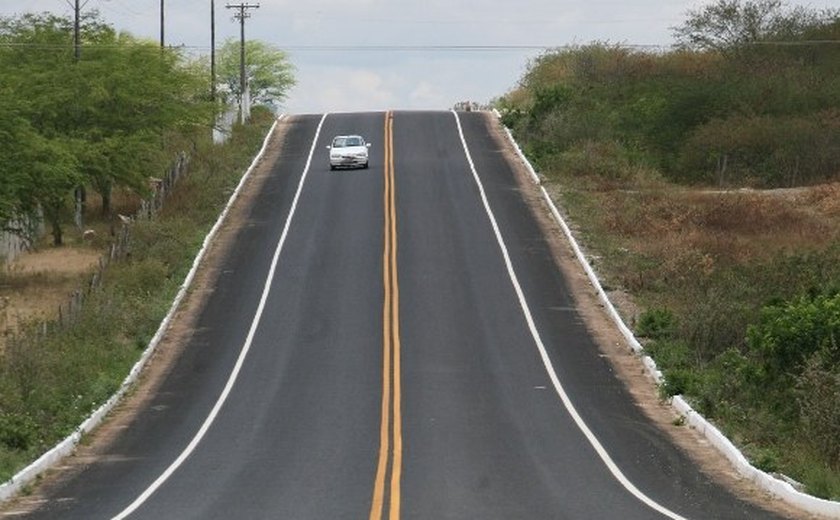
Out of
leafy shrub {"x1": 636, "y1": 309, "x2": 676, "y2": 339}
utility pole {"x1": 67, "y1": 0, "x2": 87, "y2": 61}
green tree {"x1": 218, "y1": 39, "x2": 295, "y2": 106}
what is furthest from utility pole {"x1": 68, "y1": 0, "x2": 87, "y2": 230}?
green tree {"x1": 218, "y1": 39, "x2": 295, "y2": 106}

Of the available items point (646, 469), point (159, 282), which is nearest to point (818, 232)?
point (159, 282)

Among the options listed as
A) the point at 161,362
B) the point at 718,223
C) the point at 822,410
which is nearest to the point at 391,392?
the point at 161,362

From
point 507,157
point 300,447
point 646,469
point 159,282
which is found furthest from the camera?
point 507,157

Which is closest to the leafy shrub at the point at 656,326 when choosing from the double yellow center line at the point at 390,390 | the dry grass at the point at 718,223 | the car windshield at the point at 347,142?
the double yellow center line at the point at 390,390

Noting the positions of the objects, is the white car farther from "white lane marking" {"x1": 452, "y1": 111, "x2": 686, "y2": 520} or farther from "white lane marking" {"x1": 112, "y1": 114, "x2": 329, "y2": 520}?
"white lane marking" {"x1": 452, "y1": 111, "x2": 686, "y2": 520}

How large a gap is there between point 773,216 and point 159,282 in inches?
914

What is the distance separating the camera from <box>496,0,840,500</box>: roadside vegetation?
30.6 meters

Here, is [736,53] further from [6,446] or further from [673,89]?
[6,446]

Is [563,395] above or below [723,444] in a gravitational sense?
below

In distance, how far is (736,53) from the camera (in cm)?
9125

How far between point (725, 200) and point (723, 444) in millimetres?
34511

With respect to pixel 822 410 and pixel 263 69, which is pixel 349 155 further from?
pixel 263 69

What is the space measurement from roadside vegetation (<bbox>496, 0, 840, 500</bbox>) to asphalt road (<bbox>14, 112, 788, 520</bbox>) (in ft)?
6.74

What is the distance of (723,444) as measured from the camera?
26.5m
